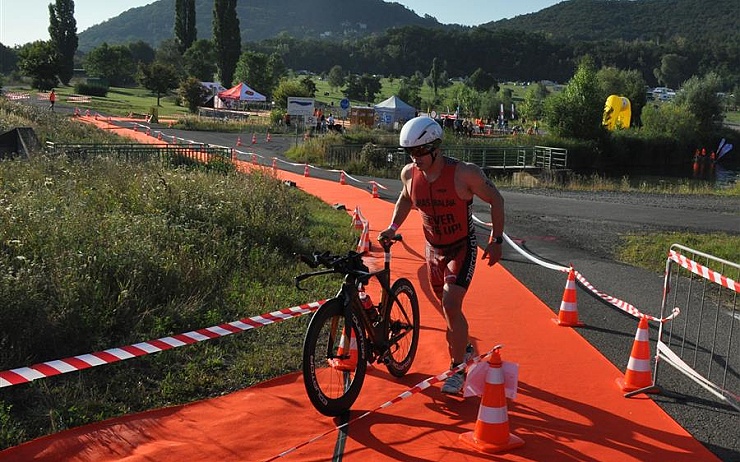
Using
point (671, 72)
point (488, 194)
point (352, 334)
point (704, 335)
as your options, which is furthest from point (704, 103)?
point (671, 72)

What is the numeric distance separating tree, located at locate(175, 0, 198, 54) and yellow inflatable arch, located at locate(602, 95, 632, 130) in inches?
3357

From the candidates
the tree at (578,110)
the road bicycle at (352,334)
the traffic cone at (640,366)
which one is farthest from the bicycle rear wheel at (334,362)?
the tree at (578,110)

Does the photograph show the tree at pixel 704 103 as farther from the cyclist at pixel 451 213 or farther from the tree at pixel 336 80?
the tree at pixel 336 80

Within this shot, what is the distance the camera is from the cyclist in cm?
556

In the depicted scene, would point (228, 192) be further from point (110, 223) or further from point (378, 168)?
point (378, 168)

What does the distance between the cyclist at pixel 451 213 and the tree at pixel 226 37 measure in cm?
10087

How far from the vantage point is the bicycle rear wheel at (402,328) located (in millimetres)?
5961

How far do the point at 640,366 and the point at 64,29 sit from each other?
392 ft

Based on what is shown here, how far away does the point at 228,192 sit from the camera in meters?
12.1

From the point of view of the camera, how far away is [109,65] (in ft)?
377

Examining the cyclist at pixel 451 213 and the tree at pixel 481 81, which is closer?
the cyclist at pixel 451 213

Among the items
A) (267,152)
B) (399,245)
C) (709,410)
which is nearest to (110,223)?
(399,245)

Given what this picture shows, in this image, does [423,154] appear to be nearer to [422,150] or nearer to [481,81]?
[422,150]

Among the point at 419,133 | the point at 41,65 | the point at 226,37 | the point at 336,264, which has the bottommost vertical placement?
the point at 336,264
